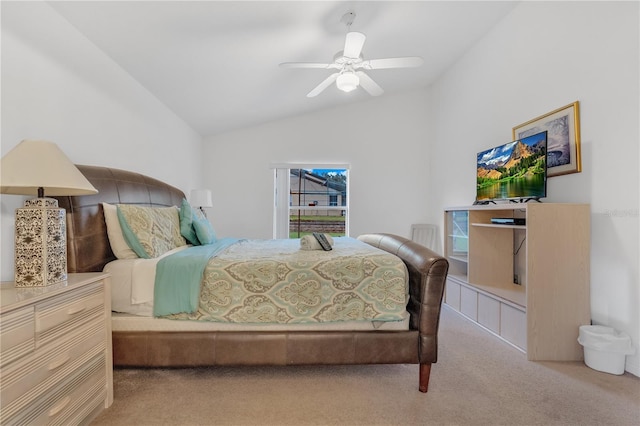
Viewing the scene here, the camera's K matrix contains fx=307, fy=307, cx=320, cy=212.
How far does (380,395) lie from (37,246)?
194 cm

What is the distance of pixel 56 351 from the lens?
51.9 inches

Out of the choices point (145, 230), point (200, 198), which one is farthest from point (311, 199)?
point (145, 230)

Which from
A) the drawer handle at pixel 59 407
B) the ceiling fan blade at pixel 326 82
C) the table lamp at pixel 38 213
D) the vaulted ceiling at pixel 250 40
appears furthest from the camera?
the ceiling fan blade at pixel 326 82

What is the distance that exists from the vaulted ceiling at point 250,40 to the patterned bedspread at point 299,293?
5.95 feet

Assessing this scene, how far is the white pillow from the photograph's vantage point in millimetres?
2074

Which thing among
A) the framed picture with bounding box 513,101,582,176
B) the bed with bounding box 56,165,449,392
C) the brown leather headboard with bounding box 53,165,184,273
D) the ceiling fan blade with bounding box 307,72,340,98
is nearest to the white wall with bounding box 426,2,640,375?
the framed picture with bounding box 513,101,582,176

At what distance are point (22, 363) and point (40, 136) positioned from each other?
4.47 ft

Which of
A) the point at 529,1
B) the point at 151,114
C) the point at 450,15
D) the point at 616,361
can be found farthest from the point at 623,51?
the point at 151,114

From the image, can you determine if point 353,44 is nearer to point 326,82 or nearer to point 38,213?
point 326,82

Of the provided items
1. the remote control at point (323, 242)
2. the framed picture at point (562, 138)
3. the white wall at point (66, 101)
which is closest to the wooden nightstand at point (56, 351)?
the white wall at point (66, 101)

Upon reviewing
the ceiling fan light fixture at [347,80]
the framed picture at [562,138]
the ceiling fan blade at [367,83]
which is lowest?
the framed picture at [562,138]

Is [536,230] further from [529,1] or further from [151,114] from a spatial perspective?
[151,114]

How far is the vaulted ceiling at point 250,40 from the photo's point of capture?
217cm

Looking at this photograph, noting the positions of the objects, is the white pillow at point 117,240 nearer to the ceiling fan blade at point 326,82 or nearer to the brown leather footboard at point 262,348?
the brown leather footboard at point 262,348
